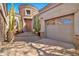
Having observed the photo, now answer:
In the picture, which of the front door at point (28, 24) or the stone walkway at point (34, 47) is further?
the front door at point (28, 24)

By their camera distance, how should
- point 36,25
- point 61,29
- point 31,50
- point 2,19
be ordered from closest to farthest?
point 31,50
point 36,25
point 61,29
point 2,19

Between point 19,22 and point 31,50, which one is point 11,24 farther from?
point 31,50

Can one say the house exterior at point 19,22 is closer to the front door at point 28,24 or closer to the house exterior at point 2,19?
the front door at point 28,24

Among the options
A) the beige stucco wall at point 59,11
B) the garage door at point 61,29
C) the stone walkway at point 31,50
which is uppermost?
the beige stucco wall at point 59,11

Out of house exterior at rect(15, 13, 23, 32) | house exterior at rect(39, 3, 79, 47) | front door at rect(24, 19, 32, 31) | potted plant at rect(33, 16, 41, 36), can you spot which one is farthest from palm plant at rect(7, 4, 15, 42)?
house exterior at rect(39, 3, 79, 47)

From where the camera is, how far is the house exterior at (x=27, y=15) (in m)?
3.03

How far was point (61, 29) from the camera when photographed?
3170 mm

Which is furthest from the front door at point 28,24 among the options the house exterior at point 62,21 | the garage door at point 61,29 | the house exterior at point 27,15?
the garage door at point 61,29

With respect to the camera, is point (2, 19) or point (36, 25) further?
point (2, 19)

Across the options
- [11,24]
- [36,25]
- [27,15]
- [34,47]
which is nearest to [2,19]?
[11,24]

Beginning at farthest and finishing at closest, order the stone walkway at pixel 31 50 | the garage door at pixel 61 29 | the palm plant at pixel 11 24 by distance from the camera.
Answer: the garage door at pixel 61 29
the palm plant at pixel 11 24
the stone walkway at pixel 31 50

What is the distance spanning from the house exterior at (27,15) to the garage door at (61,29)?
41 centimetres

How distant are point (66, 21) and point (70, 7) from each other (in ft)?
1.06

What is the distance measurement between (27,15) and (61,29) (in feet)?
2.77
